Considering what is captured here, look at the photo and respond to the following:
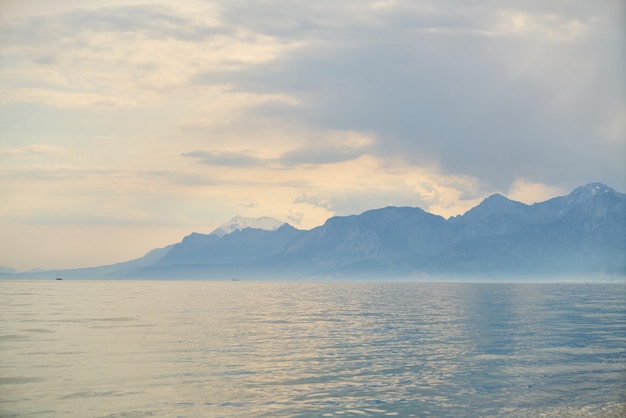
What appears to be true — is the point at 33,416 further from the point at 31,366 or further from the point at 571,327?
the point at 571,327

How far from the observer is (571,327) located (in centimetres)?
9062

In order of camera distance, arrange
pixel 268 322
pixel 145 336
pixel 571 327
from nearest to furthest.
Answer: pixel 145 336 → pixel 571 327 → pixel 268 322

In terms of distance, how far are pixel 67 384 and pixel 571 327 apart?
234 ft

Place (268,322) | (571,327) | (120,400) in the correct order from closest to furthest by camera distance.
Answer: (120,400)
(571,327)
(268,322)

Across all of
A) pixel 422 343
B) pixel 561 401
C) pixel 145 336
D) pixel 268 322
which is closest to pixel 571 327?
pixel 422 343

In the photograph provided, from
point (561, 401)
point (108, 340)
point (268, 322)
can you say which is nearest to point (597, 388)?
point (561, 401)

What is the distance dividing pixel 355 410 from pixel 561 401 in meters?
14.8

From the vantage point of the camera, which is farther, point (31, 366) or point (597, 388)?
point (31, 366)

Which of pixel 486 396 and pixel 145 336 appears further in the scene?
pixel 145 336

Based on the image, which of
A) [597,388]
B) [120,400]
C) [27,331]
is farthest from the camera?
[27,331]

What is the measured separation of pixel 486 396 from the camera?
142ft

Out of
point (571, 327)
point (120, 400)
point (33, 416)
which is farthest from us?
point (571, 327)

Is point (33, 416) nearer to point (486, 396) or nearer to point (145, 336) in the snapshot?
point (486, 396)

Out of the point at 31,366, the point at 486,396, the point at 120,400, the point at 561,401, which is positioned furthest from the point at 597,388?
the point at 31,366
